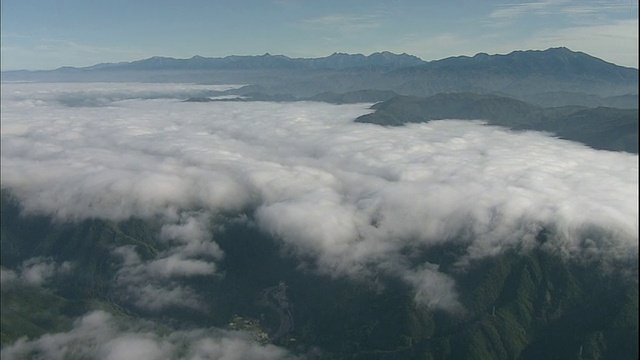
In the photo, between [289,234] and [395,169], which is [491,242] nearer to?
[395,169]

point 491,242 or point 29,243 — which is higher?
point 491,242

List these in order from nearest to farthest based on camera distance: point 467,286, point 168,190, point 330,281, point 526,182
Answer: point 526,182, point 467,286, point 330,281, point 168,190

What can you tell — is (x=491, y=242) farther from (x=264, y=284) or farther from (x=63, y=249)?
(x=63, y=249)

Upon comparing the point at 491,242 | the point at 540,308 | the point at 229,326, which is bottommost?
the point at 229,326

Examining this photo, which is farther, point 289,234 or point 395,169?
point 395,169

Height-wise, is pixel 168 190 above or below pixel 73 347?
above

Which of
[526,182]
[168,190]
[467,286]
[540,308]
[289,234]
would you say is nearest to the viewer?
[526,182]

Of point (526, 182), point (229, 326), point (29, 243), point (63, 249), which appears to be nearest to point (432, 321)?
point (526, 182)

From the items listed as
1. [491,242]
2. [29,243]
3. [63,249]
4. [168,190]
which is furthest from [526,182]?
[29,243]

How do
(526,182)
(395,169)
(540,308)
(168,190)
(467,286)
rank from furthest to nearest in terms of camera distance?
(168,190) → (395,169) → (467,286) → (540,308) → (526,182)
